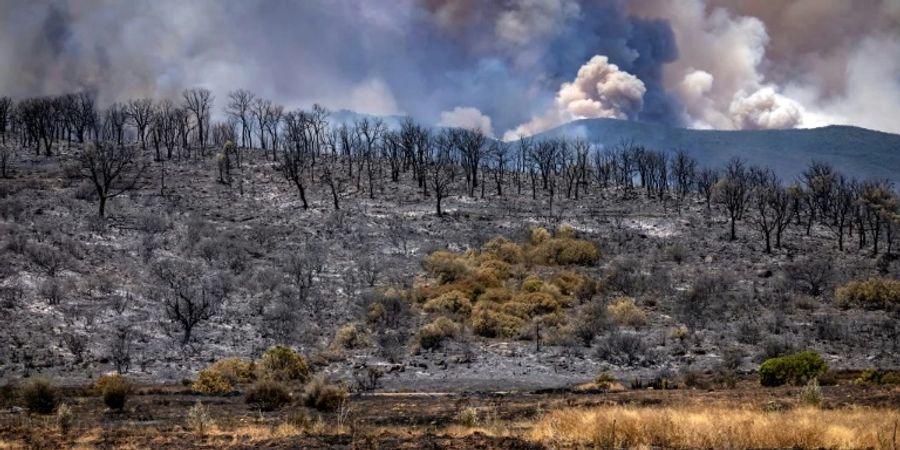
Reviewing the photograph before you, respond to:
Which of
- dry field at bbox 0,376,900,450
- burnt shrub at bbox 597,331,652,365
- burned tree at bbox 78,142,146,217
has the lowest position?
burnt shrub at bbox 597,331,652,365

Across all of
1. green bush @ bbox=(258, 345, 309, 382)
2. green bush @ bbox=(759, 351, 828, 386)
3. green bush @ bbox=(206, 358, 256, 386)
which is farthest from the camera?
green bush @ bbox=(258, 345, 309, 382)

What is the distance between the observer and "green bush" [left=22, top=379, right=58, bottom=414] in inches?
805

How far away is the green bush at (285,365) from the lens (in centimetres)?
3165

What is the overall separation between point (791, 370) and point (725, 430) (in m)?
16.0

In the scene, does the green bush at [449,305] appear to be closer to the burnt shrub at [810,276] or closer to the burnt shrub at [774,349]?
the burnt shrub at [774,349]

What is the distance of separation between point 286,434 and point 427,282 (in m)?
40.5

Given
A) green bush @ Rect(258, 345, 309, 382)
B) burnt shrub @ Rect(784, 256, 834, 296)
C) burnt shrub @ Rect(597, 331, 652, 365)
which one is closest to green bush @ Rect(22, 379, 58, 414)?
green bush @ Rect(258, 345, 309, 382)

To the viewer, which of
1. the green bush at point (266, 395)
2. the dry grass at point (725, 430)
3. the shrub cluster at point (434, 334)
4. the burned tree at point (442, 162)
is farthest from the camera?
the burned tree at point (442, 162)

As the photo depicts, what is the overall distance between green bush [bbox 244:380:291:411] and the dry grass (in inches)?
409

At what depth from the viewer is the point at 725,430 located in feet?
43.0

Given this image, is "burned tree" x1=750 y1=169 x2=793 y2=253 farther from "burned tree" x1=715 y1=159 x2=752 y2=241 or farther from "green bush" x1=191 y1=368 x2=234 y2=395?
"green bush" x1=191 y1=368 x2=234 y2=395

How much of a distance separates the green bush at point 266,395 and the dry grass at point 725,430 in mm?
10381

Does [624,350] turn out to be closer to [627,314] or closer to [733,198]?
[627,314]

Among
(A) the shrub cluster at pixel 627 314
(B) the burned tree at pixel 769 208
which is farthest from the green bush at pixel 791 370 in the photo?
(B) the burned tree at pixel 769 208
